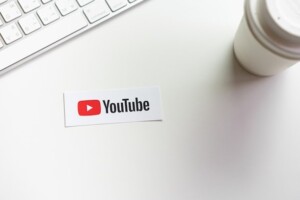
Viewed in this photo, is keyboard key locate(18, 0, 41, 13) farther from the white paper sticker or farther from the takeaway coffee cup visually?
the takeaway coffee cup

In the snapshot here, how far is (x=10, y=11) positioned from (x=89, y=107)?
0.15m

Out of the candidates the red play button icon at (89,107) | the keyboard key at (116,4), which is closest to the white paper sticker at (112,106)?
the red play button icon at (89,107)

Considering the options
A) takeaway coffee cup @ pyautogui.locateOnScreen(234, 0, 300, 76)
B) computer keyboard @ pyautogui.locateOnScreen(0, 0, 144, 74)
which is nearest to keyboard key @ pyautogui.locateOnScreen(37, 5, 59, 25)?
computer keyboard @ pyautogui.locateOnScreen(0, 0, 144, 74)

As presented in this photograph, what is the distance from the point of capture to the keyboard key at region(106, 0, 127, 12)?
42cm

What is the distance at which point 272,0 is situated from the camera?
0.30 m

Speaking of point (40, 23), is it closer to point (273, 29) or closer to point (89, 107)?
point (89, 107)

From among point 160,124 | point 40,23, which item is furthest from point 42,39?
point 160,124

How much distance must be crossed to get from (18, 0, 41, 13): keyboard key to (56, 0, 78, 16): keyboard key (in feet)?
0.08

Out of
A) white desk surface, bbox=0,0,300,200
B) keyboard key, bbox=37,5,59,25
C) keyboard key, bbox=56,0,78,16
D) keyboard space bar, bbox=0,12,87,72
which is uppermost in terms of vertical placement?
keyboard key, bbox=56,0,78,16

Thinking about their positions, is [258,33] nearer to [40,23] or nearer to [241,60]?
[241,60]

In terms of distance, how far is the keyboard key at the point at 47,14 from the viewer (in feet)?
1.34

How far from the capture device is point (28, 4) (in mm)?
407

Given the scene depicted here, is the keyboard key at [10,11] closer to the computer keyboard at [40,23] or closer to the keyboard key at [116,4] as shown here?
the computer keyboard at [40,23]

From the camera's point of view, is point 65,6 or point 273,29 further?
point 65,6
